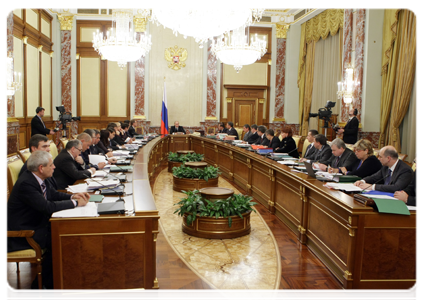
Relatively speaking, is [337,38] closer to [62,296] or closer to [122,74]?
[122,74]

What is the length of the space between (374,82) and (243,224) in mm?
6640

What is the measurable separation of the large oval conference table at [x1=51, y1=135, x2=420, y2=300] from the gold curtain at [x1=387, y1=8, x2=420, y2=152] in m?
5.64

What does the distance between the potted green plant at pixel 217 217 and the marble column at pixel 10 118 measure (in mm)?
5720

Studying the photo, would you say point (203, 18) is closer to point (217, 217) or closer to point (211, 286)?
point (217, 217)

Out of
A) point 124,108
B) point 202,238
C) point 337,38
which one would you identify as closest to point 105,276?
point 202,238

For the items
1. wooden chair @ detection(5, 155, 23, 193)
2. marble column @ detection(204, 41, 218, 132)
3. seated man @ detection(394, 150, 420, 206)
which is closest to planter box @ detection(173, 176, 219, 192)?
wooden chair @ detection(5, 155, 23, 193)

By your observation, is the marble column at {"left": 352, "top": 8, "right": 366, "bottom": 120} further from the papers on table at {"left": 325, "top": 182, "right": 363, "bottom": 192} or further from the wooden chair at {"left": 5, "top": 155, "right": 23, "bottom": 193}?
the wooden chair at {"left": 5, "top": 155, "right": 23, "bottom": 193}

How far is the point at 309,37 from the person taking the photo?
13352 millimetres

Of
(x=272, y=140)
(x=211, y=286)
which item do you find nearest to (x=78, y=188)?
(x=211, y=286)

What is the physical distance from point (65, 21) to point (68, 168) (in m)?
11.2

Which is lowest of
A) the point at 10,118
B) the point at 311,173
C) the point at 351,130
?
the point at 311,173

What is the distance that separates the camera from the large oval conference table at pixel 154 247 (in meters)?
2.76

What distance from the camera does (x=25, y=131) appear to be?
1073cm

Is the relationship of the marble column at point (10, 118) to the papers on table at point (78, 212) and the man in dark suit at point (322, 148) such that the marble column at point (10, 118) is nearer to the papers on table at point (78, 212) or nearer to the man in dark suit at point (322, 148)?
the papers on table at point (78, 212)
